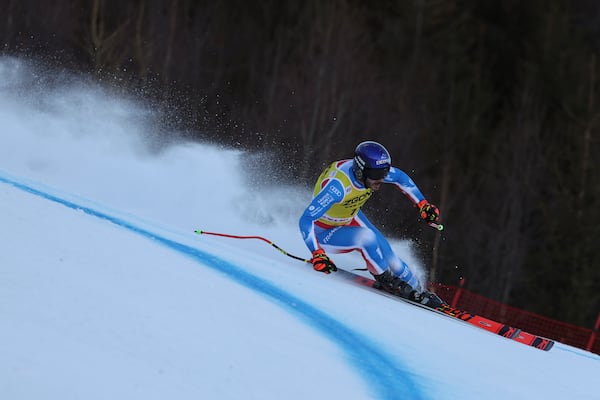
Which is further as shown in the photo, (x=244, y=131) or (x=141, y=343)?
(x=244, y=131)

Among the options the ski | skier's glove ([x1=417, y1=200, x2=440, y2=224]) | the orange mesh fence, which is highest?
skier's glove ([x1=417, y1=200, x2=440, y2=224])

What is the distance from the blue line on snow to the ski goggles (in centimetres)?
158

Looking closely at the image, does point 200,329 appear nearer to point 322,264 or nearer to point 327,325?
point 327,325

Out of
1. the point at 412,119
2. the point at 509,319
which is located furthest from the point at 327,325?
the point at 412,119

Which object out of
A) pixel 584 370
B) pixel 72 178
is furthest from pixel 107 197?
pixel 584 370

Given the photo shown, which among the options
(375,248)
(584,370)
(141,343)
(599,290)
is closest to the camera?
(141,343)

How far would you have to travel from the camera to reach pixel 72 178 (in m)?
8.34

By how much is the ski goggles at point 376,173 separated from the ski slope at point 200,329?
879 mm

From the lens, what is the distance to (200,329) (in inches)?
165

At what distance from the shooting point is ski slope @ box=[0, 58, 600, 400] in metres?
3.61

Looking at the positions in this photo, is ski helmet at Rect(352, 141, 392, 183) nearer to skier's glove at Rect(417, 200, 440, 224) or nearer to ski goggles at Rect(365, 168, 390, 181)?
ski goggles at Rect(365, 168, 390, 181)

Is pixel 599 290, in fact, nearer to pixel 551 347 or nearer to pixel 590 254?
pixel 590 254

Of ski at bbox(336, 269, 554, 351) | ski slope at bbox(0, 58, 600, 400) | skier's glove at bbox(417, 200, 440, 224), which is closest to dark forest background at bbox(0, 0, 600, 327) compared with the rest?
skier's glove at bbox(417, 200, 440, 224)

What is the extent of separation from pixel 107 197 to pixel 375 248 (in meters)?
2.87
